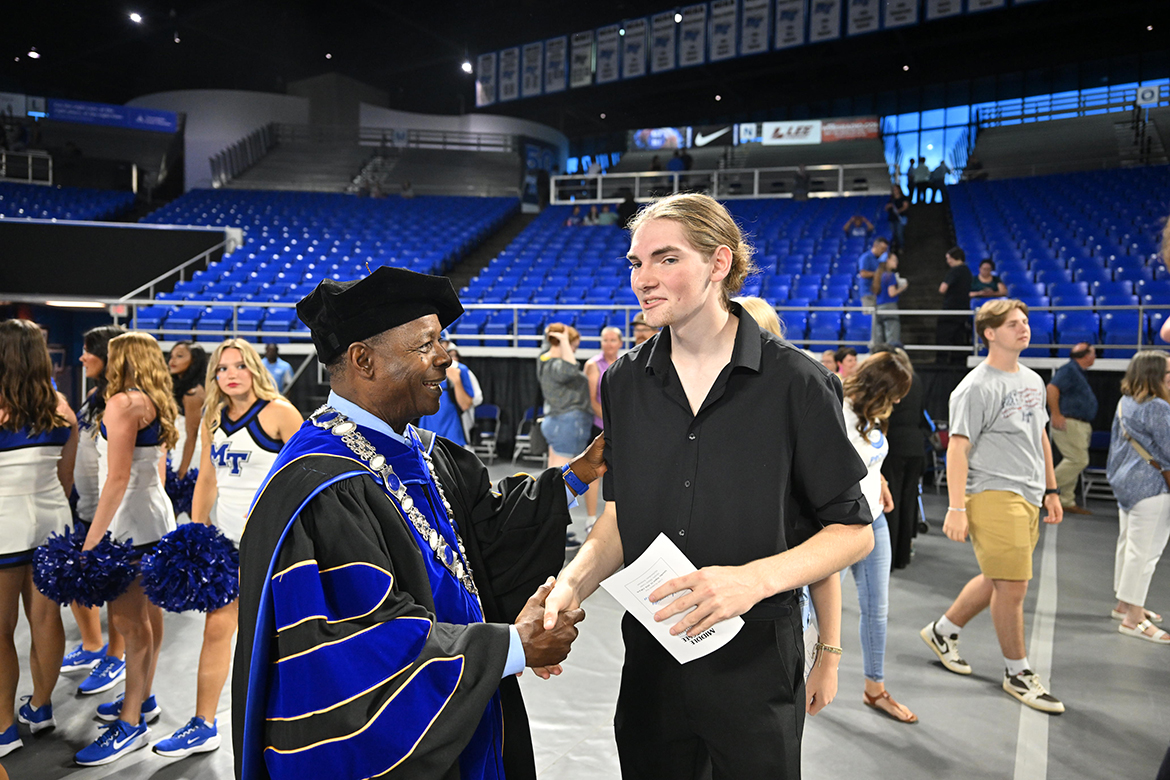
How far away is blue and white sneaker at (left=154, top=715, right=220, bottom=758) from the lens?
2.94 metres

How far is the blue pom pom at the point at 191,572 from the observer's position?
9.52ft

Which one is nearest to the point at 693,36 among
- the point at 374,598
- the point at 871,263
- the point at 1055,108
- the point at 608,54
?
the point at 608,54

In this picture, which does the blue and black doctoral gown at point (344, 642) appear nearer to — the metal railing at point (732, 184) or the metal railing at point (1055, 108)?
the metal railing at point (732, 184)

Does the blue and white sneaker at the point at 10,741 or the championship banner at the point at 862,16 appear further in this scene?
the championship banner at the point at 862,16

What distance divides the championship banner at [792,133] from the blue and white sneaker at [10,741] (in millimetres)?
23978

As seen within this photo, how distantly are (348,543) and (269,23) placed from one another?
22640 mm

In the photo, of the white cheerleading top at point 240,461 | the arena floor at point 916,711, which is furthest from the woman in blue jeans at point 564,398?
the white cheerleading top at point 240,461

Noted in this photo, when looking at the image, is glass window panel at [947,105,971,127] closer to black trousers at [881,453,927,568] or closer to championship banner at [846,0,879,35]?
championship banner at [846,0,879,35]

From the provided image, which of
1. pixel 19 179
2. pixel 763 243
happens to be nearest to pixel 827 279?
pixel 763 243

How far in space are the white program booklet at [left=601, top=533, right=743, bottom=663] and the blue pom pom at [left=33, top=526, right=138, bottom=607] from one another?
8.60 feet

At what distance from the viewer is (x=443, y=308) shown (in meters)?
1.58

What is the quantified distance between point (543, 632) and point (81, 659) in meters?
3.63

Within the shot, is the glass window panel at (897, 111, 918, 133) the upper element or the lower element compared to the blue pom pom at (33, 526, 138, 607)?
upper

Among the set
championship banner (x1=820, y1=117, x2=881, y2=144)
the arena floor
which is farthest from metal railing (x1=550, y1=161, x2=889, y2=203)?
the arena floor
